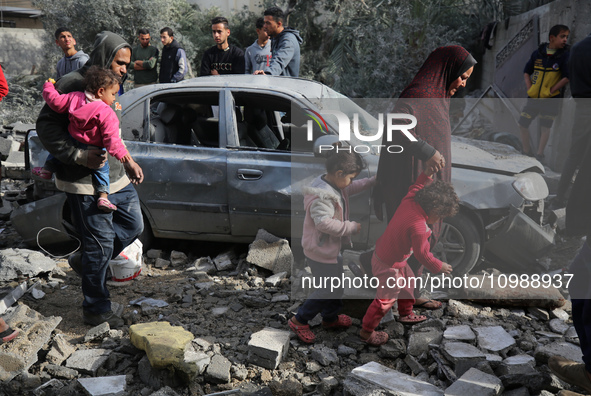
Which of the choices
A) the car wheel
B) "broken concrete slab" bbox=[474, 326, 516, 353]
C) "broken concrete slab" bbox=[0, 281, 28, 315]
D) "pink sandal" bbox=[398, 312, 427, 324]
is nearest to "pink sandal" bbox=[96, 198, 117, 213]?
"broken concrete slab" bbox=[0, 281, 28, 315]

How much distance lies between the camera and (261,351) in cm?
329

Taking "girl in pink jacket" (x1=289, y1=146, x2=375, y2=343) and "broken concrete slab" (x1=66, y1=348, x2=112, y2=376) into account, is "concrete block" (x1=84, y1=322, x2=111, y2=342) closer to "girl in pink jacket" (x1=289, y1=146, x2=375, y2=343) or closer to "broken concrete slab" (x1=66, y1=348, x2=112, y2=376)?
"broken concrete slab" (x1=66, y1=348, x2=112, y2=376)

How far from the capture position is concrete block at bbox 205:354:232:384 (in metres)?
3.12

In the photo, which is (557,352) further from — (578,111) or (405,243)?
(578,111)

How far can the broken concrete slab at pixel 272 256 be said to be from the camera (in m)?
4.64

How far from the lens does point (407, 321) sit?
147 inches

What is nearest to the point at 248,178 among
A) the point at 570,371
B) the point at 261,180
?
the point at 261,180

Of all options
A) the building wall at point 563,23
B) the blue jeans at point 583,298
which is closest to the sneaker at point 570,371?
the blue jeans at point 583,298

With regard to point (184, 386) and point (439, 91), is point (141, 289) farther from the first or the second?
point (439, 91)

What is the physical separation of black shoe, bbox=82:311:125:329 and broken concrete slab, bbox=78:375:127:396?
72cm

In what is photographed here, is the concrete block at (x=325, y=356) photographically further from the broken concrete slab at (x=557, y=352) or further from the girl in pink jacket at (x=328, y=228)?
the broken concrete slab at (x=557, y=352)

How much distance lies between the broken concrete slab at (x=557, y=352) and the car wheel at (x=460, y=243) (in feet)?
3.61

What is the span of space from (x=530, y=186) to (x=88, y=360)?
11.7 ft

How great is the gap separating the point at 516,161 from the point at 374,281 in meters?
1.88
